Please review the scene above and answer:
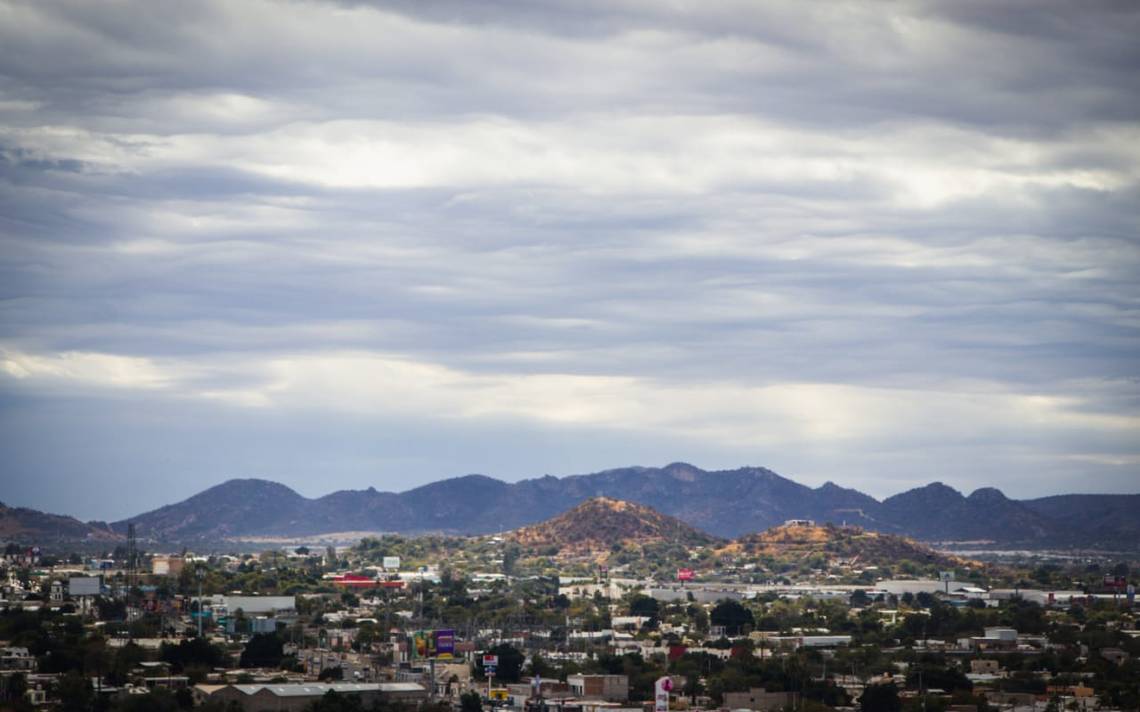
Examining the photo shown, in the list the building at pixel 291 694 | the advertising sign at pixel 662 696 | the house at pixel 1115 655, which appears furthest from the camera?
the house at pixel 1115 655

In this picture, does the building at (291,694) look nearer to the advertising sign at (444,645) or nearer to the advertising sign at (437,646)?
the advertising sign at (444,645)

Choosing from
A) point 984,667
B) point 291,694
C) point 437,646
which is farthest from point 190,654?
point 984,667

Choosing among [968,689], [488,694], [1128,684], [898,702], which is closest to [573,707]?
[488,694]

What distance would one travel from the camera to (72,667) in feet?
504

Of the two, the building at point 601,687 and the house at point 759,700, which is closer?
the house at point 759,700

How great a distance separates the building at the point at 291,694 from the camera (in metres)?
134

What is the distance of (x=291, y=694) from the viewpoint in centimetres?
13625

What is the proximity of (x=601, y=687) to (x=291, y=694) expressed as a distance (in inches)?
1149

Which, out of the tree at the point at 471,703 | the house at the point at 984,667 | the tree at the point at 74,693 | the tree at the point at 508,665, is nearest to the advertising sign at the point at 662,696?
the tree at the point at 471,703

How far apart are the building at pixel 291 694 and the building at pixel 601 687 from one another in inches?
581

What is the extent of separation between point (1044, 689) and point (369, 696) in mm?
55365

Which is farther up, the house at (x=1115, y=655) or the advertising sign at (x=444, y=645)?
the advertising sign at (x=444, y=645)

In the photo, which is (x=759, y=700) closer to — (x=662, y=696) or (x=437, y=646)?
(x=662, y=696)

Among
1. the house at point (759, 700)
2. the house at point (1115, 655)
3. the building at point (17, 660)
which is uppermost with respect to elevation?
the building at point (17, 660)
